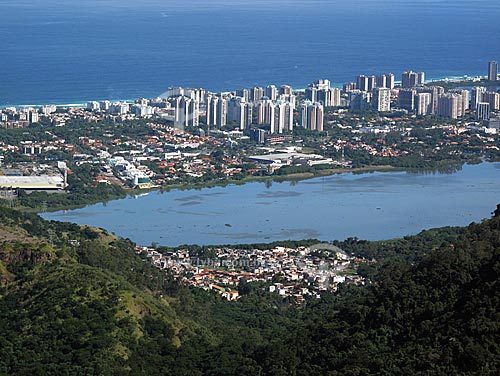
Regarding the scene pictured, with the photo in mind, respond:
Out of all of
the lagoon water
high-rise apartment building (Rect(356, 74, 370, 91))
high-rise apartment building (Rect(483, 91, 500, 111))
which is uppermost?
high-rise apartment building (Rect(356, 74, 370, 91))

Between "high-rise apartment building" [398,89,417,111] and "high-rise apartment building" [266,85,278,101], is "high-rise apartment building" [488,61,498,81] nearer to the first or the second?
"high-rise apartment building" [398,89,417,111]

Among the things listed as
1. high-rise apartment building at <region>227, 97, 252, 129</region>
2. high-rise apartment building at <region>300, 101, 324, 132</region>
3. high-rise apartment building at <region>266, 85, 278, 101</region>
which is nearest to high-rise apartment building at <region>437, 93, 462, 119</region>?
high-rise apartment building at <region>300, 101, 324, 132</region>

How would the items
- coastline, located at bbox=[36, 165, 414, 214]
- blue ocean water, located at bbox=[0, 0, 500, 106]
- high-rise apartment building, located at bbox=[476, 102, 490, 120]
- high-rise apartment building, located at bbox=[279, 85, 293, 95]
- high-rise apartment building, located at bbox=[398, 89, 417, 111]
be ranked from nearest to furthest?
coastline, located at bbox=[36, 165, 414, 214] → high-rise apartment building, located at bbox=[476, 102, 490, 120] → high-rise apartment building, located at bbox=[398, 89, 417, 111] → high-rise apartment building, located at bbox=[279, 85, 293, 95] → blue ocean water, located at bbox=[0, 0, 500, 106]

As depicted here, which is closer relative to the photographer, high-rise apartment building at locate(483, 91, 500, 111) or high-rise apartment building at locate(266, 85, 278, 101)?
high-rise apartment building at locate(483, 91, 500, 111)

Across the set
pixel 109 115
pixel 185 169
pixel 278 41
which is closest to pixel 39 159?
pixel 185 169

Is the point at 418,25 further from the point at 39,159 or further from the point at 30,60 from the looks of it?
the point at 39,159

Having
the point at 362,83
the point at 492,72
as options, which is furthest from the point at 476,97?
the point at 492,72

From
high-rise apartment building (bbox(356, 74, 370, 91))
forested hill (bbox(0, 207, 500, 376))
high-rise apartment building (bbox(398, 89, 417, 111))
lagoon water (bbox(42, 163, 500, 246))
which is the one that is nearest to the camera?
forested hill (bbox(0, 207, 500, 376))

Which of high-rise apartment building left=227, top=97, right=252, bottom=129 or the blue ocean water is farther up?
the blue ocean water
